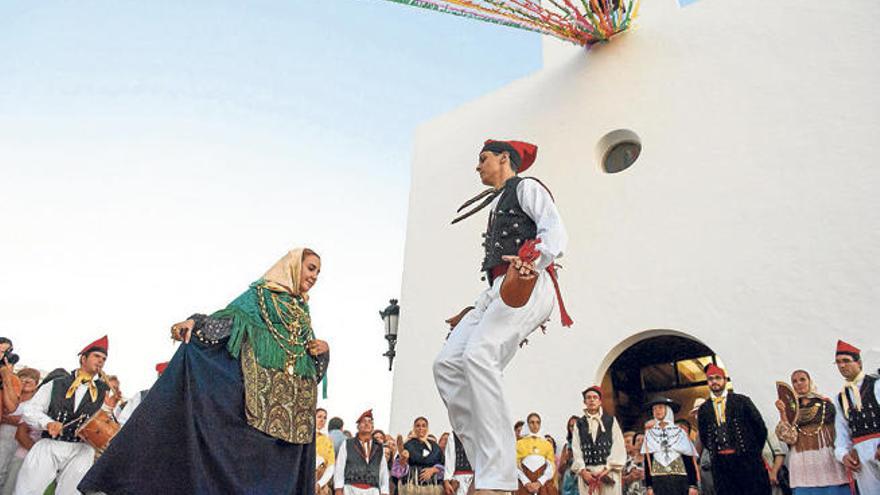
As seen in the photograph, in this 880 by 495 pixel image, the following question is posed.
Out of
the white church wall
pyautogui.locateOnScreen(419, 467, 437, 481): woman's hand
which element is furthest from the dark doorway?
pyautogui.locateOnScreen(419, 467, 437, 481): woman's hand

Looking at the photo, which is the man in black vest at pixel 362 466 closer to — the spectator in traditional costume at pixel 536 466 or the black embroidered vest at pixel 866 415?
the spectator in traditional costume at pixel 536 466

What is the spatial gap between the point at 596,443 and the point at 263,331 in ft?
14.1

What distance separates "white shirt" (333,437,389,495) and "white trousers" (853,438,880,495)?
4.59 m

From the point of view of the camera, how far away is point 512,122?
420 inches

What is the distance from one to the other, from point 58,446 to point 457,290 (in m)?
5.94

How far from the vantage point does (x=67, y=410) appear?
5191mm

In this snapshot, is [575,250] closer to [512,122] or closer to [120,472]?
[512,122]

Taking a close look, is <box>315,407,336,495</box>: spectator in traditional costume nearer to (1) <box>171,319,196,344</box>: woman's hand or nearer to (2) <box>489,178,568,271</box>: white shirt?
(1) <box>171,319,196,344</box>: woman's hand

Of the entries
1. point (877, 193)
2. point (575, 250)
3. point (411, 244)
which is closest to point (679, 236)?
point (575, 250)

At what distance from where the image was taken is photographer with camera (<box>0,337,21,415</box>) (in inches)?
225

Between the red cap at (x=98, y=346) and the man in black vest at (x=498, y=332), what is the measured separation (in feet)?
12.2

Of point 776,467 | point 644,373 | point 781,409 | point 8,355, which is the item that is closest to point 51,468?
point 8,355

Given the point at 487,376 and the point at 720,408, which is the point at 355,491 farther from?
the point at 487,376

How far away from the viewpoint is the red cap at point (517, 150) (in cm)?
369
